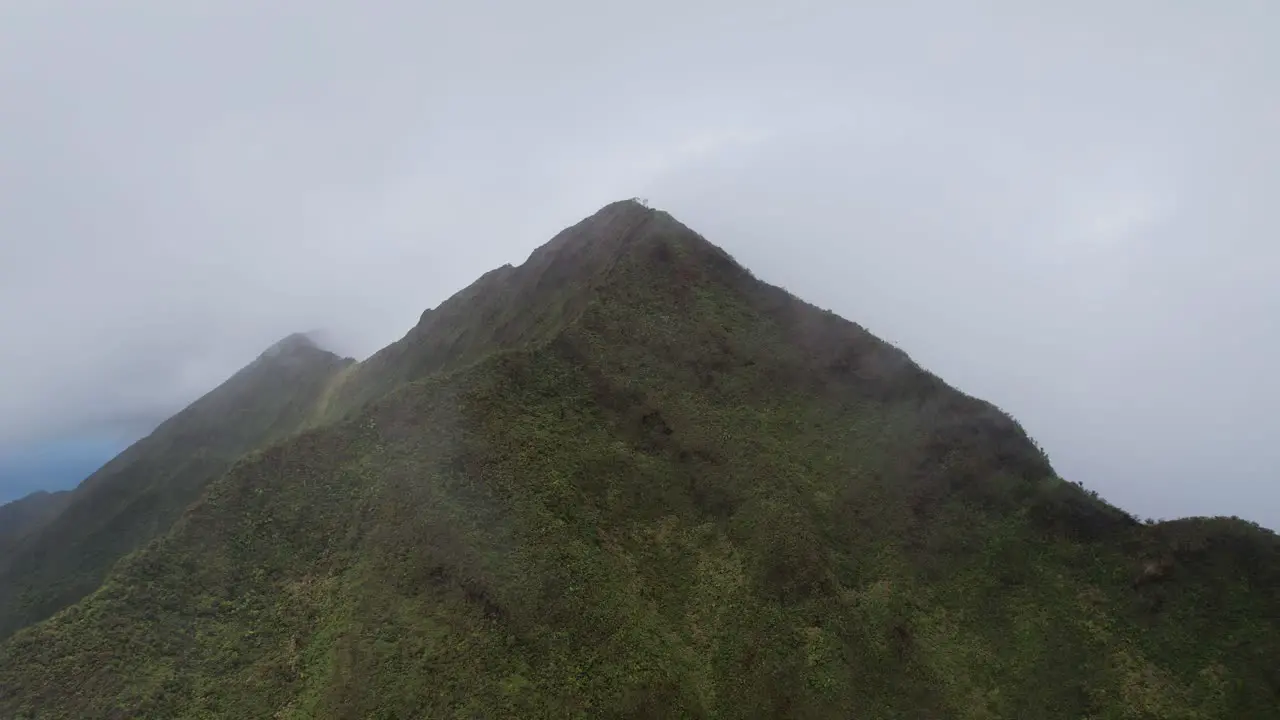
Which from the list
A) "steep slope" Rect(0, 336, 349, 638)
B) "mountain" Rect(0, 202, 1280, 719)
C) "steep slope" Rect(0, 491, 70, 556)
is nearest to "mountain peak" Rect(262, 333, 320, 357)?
"steep slope" Rect(0, 336, 349, 638)

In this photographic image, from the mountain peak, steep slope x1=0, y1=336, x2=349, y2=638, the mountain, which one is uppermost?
the mountain peak

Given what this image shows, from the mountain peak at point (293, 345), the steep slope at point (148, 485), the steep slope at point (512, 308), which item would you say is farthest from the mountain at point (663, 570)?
the mountain peak at point (293, 345)

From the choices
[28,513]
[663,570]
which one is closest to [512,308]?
[663,570]

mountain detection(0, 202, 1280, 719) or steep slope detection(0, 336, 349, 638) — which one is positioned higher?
steep slope detection(0, 336, 349, 638)

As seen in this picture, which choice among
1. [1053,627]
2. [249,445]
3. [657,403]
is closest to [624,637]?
[657,403]

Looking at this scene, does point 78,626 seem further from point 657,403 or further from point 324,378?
point 324,378

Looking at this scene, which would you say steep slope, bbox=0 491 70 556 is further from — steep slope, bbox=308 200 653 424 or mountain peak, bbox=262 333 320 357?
steep slope, bbox=308 200 653 424
